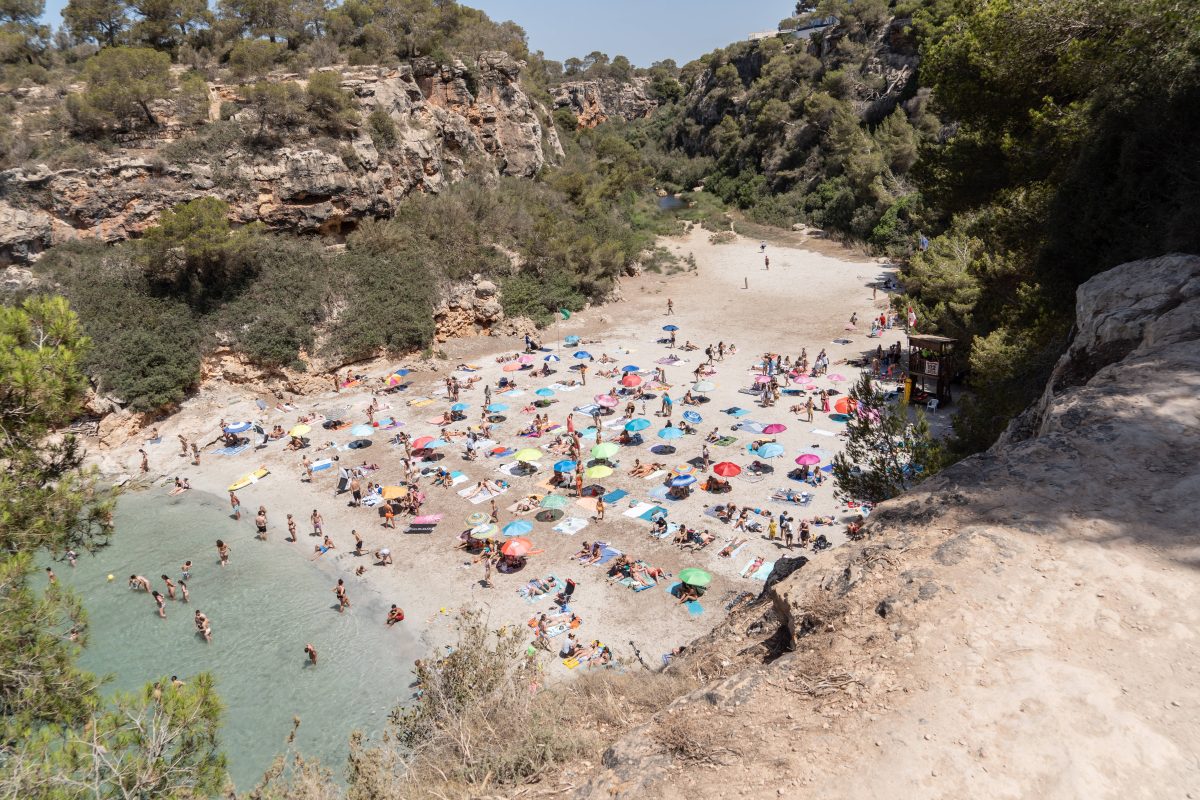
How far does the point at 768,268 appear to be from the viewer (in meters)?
42.7

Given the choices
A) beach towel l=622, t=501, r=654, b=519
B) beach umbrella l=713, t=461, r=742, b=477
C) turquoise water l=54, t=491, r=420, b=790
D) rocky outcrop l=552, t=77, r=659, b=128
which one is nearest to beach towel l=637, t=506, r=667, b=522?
beach towel l=622, t=501, r=654, b=519

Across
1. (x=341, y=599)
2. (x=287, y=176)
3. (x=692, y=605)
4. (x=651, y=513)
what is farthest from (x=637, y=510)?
(x=287, y=176)

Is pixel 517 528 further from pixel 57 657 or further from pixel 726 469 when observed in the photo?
pixel 57 657

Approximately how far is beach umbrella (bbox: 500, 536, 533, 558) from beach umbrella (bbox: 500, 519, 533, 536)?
1.25 feet

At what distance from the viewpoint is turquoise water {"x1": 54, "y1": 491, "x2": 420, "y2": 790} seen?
1205cm

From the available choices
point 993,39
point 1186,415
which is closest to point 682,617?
point 1186,415

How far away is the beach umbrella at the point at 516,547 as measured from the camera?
1545cm

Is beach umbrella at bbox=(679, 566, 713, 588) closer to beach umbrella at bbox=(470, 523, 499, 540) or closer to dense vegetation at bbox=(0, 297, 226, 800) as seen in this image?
beach umbrella at bbox=(470, 523, 499, 540)

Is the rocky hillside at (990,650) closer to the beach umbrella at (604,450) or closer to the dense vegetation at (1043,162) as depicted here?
the dense vegetation at (1043,162)

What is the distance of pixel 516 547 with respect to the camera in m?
15.6

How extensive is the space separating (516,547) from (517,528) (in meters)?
1.06

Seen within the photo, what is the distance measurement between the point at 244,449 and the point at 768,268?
33.2 meters

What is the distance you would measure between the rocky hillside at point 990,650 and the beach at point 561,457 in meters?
1.18

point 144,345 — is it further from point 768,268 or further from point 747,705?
point 768,268
